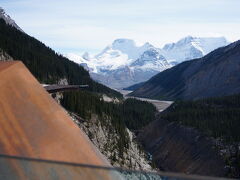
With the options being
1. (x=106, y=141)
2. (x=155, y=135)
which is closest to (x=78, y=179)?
(x=106, y=141)

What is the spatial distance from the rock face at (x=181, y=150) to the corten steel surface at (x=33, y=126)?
6093cm

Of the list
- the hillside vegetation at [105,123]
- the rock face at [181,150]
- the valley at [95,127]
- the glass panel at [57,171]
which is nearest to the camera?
the glass panel at [57,171]

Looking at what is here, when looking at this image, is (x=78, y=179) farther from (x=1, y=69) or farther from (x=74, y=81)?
(x=74, y=81)

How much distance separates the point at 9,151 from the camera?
962 centimetres

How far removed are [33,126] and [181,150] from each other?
80.4 meters

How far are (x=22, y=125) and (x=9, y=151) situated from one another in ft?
2.10

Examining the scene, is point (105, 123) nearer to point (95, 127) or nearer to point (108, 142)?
point (95, 127)

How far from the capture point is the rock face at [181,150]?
75062mm

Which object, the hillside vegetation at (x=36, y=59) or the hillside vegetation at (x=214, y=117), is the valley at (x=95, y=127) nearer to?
the hillside vegetation at (x=214, y=117)

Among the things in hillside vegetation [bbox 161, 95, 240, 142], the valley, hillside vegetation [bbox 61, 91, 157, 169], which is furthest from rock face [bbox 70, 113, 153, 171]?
hillside vegetation [bbox 161, 95, 240, 142]

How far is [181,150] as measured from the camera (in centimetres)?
8869

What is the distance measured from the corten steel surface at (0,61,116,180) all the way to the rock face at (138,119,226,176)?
60925 mm

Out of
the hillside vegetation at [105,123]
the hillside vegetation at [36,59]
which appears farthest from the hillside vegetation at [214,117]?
the hillside vegetation at [36,59]

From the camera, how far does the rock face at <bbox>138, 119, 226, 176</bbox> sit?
75062mm
